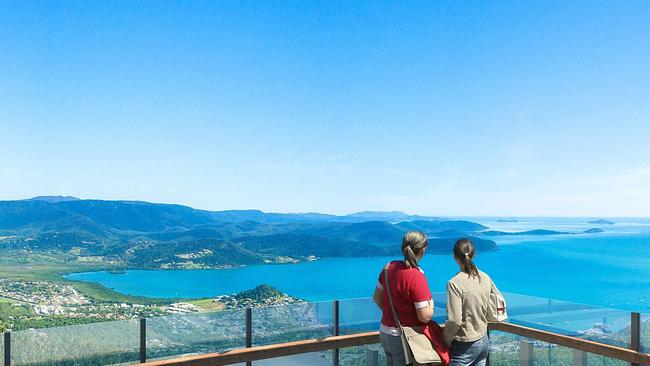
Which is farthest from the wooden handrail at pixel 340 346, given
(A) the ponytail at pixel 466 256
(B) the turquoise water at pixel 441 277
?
(B) the turquoise water at pixel 441 277

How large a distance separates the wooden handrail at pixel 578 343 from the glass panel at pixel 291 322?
140 centimetres

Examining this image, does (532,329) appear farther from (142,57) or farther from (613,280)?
(613,280)

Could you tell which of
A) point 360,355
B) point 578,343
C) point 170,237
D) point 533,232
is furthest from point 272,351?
point 533,232

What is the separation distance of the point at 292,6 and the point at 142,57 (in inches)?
729

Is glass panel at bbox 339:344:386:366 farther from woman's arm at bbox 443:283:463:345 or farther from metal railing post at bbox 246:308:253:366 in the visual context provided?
woman's arm at bbox 443:283:463:345

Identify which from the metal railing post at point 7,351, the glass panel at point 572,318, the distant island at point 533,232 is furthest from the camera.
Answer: the distant island at point 533,232

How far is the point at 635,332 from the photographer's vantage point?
3770 mm

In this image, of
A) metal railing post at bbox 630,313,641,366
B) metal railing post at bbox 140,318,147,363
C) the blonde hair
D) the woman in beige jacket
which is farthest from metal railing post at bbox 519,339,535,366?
metal railing post at bbox 140,318,147,363

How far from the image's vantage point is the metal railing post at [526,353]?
4.39 metres

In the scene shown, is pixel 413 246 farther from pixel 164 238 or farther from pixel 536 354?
pixel 164 238

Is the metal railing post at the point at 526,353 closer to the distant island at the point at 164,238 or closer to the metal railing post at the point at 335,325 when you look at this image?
the metal railing post at the point at 335,325

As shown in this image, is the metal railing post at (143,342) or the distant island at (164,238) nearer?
the metal railing post at (143,342)

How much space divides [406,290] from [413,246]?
0.23 m

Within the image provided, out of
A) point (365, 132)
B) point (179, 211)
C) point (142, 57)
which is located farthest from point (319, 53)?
point (179, 211)
